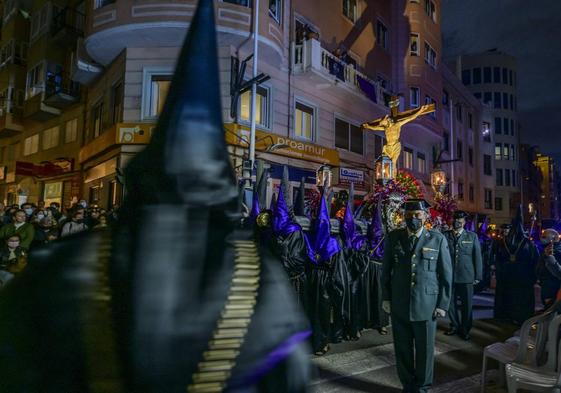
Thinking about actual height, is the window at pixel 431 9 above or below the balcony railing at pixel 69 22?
above

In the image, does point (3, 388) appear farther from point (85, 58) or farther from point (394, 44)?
point (394, 44)

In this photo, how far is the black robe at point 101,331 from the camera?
1.14 meters

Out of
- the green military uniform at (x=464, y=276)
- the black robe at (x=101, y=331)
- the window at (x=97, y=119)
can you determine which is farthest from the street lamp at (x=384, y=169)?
the window at (x=97, y=119)

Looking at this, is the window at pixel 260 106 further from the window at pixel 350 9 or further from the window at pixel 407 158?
the window at pixel 407 158

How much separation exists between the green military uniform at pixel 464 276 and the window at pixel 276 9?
38.6 feet

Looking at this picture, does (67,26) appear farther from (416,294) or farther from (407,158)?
(416,294)

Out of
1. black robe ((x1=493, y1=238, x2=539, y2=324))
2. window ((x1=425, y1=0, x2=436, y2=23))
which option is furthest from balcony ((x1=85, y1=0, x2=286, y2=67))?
window ((x1=425, y1=0, x2=436, y2=23))

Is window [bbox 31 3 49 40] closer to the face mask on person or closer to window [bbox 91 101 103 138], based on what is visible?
window [bbox 91 101 103 138]

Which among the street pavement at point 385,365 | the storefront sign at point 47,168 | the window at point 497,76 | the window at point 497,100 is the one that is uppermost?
the window at point 497,76

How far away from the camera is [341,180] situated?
18.7 m

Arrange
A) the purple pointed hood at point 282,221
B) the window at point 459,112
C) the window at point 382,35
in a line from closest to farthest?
1. the purple pointed hood at point 282,221
2. the window at point 382,35
3. the window at point 459,112

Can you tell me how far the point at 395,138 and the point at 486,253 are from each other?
593cm

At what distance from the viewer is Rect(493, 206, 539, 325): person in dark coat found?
8.96m

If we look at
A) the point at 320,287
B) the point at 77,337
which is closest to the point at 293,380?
the point at 77,337
